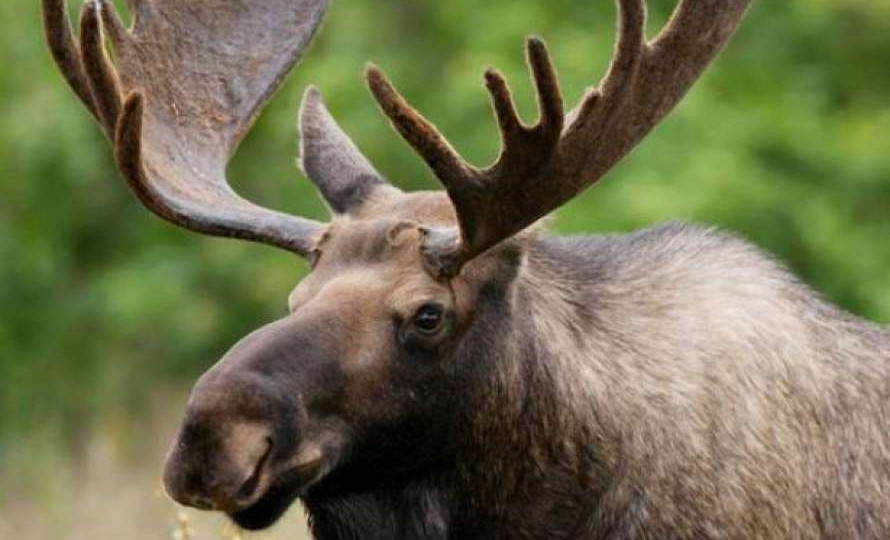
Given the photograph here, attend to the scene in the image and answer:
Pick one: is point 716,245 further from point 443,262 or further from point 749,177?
point 749,177

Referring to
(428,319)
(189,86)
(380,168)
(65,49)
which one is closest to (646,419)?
(428,319)

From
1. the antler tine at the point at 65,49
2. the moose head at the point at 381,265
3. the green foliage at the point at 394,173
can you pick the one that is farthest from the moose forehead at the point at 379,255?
→ the green foliage at the point at 394,173

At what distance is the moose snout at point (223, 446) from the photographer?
Result: 20.9 ft

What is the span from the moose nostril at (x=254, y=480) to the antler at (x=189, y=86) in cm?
77

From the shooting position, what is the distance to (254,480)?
21.1 feet

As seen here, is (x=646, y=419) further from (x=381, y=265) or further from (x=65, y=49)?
(x=65, y=49)

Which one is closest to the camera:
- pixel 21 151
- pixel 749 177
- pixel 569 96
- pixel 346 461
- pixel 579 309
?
pixel 346 461

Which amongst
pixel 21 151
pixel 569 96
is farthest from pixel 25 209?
pixel 569 96

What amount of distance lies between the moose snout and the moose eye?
0.47 meters

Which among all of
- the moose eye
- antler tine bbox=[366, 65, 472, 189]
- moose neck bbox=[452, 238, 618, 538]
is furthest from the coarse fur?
antler tine bbox=[366, 65, 472, 189]

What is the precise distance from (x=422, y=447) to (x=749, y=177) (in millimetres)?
9880

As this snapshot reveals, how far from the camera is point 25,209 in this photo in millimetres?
18734

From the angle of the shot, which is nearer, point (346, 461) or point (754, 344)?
point (346, 461)

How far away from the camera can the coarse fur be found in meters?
6.95
